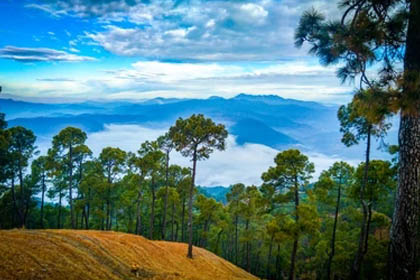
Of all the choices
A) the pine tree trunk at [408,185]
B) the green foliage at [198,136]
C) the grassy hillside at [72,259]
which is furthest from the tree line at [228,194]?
the grassy hillside at [72,259]

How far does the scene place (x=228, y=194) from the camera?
3853 cm

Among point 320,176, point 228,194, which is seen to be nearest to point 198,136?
point 320,176

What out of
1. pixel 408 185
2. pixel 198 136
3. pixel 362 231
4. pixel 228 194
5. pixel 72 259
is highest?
pixel 198 136

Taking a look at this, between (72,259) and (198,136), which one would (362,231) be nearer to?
(198,136)

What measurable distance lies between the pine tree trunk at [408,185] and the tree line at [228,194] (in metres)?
3.39

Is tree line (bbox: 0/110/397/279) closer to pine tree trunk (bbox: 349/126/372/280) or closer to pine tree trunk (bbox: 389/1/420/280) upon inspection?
pine tree trunk (bbox: 349/126/372/280)

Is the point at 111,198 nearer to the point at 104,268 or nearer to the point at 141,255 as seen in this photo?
the point at 141,255

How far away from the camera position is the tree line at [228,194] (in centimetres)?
2205

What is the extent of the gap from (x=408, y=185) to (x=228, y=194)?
105 ft

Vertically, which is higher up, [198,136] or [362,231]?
[198,136]

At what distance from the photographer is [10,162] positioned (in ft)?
112

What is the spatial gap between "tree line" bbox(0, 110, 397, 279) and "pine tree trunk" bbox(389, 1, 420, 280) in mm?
3385

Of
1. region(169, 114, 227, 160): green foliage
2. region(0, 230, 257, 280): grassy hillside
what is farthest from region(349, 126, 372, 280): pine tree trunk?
region(0, 230, 257, 280): grassy hillside

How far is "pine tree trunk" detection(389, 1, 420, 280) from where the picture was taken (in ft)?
23.6
